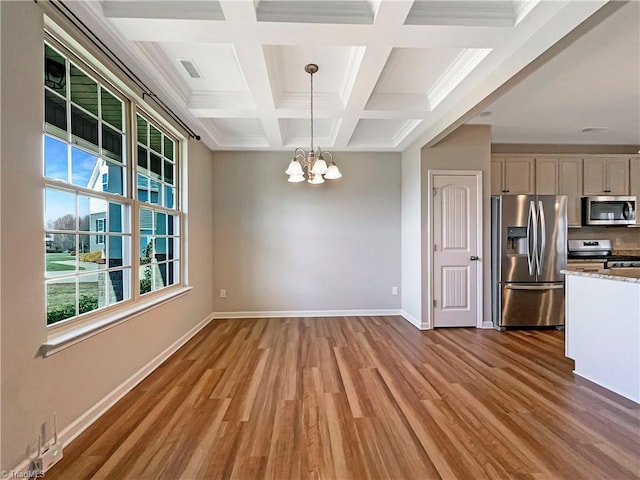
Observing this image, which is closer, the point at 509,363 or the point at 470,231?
the point at 509,363

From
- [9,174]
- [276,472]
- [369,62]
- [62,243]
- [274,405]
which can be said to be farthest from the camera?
[369,62]

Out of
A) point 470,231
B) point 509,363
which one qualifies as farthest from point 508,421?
point 470,231

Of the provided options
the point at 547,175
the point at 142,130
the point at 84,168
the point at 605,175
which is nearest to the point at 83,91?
the point at 84,168

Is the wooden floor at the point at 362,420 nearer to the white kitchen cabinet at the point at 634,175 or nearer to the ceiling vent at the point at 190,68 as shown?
the ceiling vent at the point at 190,68

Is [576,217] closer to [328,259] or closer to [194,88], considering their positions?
[328,259]

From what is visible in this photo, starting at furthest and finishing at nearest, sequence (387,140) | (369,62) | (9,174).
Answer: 1. (387,140)
2. (369,62)
3. (9,174)

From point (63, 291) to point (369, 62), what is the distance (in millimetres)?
2719

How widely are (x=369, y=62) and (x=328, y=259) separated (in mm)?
3088

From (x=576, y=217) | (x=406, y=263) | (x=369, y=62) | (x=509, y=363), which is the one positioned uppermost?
(x=369, y=62)

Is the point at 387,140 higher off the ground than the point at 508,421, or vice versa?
the point at 387,140

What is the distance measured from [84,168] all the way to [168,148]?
164cm

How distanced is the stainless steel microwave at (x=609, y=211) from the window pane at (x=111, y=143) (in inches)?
239

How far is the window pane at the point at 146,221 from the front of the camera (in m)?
3.05

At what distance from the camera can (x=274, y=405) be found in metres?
2.33
